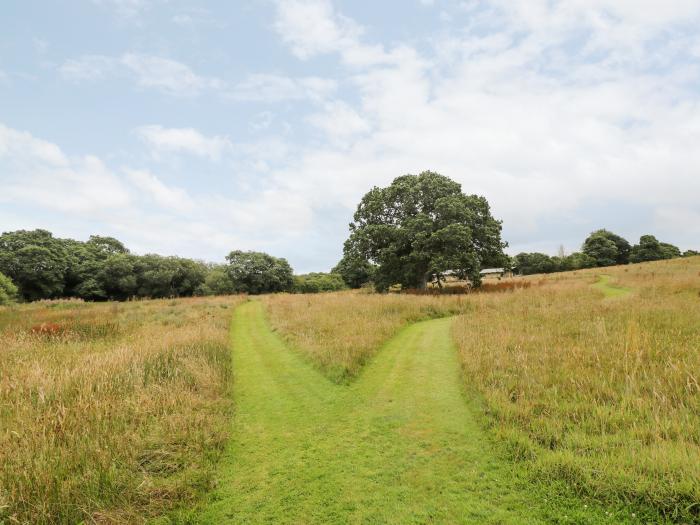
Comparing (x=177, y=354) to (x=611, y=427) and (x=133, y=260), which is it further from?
(x=133, y=260)

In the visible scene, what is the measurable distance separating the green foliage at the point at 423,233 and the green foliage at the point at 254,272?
33.4 meters

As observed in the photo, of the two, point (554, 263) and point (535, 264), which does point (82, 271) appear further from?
point (554, 263)

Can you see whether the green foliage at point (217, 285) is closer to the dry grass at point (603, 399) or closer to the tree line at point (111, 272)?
the tree line at point (111, 272)

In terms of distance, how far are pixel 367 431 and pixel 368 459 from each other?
0.81m

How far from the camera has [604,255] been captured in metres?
76.8

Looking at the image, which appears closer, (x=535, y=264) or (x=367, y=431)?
(x=367, y=431)

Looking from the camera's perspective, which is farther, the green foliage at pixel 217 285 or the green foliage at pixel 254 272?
the green foliage at pixel 254 272

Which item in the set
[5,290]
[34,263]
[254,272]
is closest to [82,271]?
[34,263]

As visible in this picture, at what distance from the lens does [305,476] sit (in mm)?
4648

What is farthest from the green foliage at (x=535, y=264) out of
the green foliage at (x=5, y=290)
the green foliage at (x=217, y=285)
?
the green foliage at (x=5, y=290)

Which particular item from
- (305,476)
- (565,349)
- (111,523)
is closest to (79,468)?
(111,523)

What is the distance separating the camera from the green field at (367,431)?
12.8 ft

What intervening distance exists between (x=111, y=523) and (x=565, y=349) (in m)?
9.48

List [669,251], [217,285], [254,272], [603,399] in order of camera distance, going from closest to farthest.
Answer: [603,399] < [217,285] < [254,272] < [669,251]
